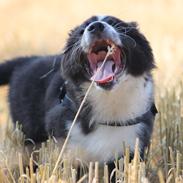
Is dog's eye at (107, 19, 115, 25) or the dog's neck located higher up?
dog's eye at (107, 19, 115, 25)

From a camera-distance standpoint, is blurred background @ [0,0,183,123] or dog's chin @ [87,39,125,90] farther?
blurred background @ [0,0,183,123]

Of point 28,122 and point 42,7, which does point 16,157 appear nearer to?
point 28,122

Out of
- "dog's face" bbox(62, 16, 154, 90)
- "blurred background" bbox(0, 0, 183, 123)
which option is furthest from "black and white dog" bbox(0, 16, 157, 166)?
"blurred background" bbox(0, 0, 183, 123)

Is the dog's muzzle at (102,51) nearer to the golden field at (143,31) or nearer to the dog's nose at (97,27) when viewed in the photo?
the dog's nose at (97,27)

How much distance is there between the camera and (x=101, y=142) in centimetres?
457

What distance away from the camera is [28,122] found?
538 cm

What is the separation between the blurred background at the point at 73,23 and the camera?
896 cm

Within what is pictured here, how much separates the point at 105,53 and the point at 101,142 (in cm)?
53

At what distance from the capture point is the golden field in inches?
193

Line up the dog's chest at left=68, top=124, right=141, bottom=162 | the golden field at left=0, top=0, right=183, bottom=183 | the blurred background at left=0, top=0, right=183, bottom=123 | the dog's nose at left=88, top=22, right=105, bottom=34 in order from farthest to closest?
the blurred background at left=0, top=0, right=183, bottom=123 < the golden field at left=0, top=0, right=183, bottom=183 < the dog's chest at left=68, top=124, right=141, bottom=162 < the dog's nose at left=88, top=22, right=105, bottom=34

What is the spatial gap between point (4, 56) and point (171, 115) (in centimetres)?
421

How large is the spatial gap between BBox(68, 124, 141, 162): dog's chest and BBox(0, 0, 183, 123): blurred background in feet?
8.53

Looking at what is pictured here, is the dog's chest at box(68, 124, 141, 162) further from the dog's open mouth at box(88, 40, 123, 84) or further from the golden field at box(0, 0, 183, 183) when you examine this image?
the dog's open mouth at box(88, 40, 123, 84)

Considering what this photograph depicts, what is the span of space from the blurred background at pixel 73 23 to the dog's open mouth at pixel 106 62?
270 cm
